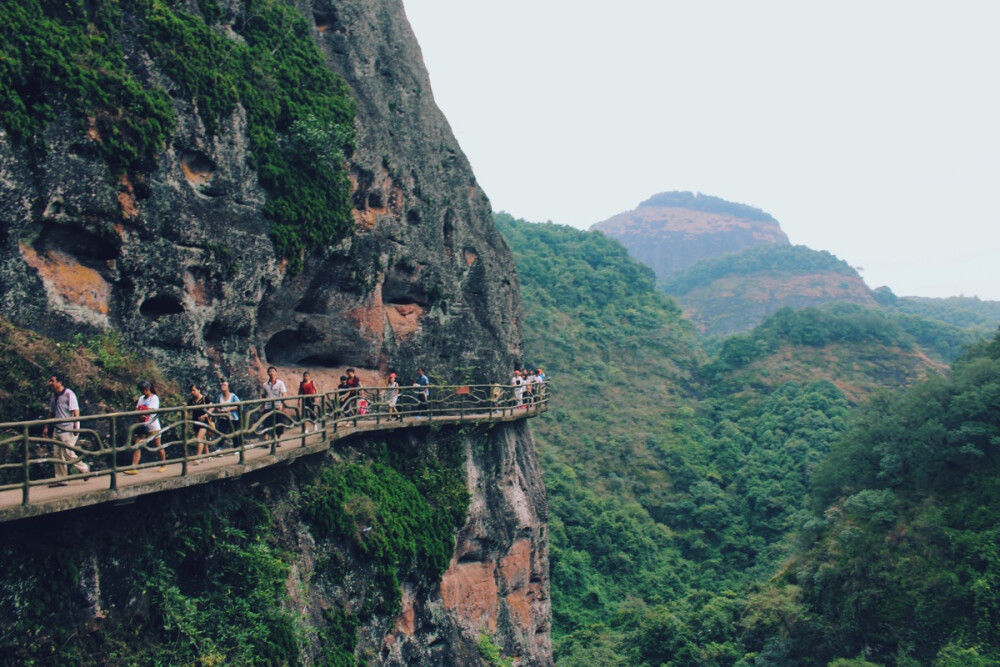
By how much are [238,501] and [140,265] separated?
16.4 ft

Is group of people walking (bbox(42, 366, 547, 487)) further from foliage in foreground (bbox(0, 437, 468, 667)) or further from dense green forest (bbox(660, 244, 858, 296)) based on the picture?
dense green forest (bbox(660, 244, 858, 296))

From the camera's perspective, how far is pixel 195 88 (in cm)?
1661

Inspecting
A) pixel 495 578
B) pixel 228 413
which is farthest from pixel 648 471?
pixel 228 413

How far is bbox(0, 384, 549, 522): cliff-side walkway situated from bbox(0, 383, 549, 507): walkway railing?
0.02 meters

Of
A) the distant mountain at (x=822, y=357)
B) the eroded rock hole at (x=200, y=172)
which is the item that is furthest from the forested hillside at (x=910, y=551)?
the distant mountain at (x=822, y=357)

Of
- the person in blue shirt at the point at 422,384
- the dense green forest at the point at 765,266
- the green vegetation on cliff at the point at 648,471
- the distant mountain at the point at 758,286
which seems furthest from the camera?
the dense green forest at the point at 765,266

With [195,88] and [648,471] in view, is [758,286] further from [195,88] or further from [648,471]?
[195,88]

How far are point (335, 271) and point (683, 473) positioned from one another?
43914 mm

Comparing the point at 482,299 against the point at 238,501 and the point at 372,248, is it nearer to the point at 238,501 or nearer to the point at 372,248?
the point at 372,248

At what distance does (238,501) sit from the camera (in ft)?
45.0

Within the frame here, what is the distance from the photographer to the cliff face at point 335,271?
13.9 metres

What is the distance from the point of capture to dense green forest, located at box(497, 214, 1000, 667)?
1417 inches

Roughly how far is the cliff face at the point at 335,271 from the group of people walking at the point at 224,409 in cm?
96

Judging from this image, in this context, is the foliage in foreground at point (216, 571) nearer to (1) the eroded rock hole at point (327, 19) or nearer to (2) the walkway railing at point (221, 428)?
(2) the walkway railing at point (221, 428)
